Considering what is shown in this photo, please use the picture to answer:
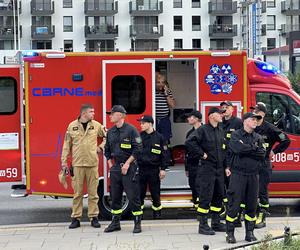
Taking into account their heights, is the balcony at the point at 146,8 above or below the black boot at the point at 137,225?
above

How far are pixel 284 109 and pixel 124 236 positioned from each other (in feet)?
11.6

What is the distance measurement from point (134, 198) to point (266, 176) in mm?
1917

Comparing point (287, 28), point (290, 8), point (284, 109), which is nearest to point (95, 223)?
point (284, 109)

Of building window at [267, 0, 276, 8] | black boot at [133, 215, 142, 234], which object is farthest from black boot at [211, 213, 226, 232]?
building window at [267, 0, 276, 8]

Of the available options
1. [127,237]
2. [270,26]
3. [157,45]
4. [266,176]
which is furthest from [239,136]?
[270,26]

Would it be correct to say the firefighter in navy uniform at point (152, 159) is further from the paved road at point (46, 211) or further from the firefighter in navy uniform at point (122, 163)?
the paved road at point (46, 211)

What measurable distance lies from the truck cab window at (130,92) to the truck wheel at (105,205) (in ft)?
4.16

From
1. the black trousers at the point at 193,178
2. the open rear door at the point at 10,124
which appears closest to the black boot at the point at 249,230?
the black trousers at the point at 193,178

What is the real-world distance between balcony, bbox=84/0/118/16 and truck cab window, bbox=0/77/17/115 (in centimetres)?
6369

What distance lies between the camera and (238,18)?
74.8 metres

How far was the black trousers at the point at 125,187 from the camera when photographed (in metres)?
8.53

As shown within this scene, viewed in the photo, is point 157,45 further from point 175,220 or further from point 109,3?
point 175,220

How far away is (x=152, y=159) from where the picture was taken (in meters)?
9.20

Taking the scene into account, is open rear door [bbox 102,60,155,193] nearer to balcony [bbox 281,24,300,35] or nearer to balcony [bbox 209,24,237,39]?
balcony [bbox 209,24,237,39]
